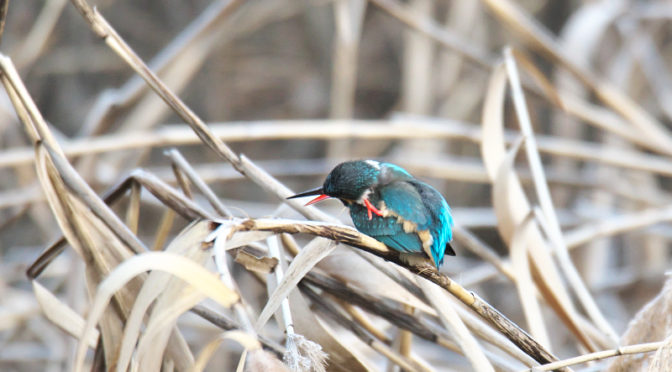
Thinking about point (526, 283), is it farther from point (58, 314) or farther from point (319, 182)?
point (319, 182)

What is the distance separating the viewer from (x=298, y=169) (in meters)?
2.00

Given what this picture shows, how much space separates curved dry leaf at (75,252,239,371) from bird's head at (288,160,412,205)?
0.26 metres

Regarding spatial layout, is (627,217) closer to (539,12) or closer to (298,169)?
(298,169)

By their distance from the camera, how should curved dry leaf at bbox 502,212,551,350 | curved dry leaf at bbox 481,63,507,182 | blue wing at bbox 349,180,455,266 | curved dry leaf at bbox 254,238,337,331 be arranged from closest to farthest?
curved dry leaf at bbox 254,238,337,331
blue wing at bbox 349,180,455,266
curved dry leaf at bbox 502,212,551,350
curved dry leaf at bbox 481,63,507,182

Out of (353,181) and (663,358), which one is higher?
(353,181)

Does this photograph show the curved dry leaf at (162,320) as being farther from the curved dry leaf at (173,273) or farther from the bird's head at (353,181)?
the bird's head at (353,181)

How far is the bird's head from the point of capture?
2.56 feet

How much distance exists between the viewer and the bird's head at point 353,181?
0.78m

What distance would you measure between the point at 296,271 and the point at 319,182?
2.22m

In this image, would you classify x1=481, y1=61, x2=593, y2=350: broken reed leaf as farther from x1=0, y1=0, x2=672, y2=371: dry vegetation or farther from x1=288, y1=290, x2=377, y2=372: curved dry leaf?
x1=288, y1=290, x2=377, y2=372: curved dry leaf

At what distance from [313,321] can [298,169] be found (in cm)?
124

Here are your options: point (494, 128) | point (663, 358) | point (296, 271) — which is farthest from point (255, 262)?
point (494, 128)

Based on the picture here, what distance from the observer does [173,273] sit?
20.7 inches

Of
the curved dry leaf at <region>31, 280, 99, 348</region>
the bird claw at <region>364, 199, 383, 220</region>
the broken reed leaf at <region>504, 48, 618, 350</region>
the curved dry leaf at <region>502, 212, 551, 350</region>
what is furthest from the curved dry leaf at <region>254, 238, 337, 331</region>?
the broken reed leaf at <region>504, 48, 618, 350</region>
